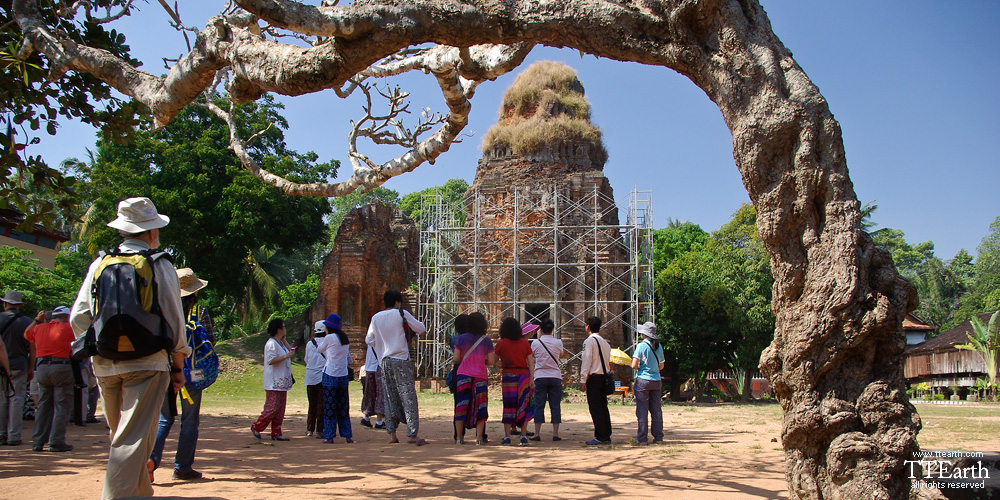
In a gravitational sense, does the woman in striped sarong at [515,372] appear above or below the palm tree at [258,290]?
below

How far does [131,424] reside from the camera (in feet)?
12.4

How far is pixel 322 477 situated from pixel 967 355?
26590 mm

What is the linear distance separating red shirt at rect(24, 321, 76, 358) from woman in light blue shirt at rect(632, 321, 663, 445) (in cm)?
611

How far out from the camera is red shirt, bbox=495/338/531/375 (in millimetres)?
8320

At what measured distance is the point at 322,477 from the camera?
18.4ft

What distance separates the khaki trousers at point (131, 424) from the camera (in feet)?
12.1

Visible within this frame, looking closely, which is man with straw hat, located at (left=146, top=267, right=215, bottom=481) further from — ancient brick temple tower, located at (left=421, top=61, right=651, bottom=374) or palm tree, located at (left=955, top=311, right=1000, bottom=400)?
palm tree, located at (left=955, top=311, right=1000, bottom=400)

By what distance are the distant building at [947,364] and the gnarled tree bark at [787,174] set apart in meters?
25.2

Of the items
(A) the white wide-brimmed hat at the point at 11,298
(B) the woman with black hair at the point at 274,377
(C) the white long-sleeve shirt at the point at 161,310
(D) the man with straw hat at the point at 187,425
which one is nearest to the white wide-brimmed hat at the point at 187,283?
(D) the man with straw hat at the point at 187,425

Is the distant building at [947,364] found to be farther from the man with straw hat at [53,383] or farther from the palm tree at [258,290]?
the man with straw hat at [53,383]

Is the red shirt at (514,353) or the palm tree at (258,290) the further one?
the palm tree at (258,290)

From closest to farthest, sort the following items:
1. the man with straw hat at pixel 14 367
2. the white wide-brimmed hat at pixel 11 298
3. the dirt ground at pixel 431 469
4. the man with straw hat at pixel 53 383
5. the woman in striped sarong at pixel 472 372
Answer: the dirt ground at pixel 431 469 < the man with straw hat at pixel 53 383 < the man with straw hat at pixel 14 367 < the woman in striped sarong at pixel 472 372 < the white wide-brimmed hat at pixel 11 298

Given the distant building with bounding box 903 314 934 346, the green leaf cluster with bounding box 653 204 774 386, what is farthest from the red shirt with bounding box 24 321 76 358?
the distant building with bounding box 903 314 934 346

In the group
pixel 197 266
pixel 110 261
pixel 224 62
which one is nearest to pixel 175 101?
pixel 224 62
